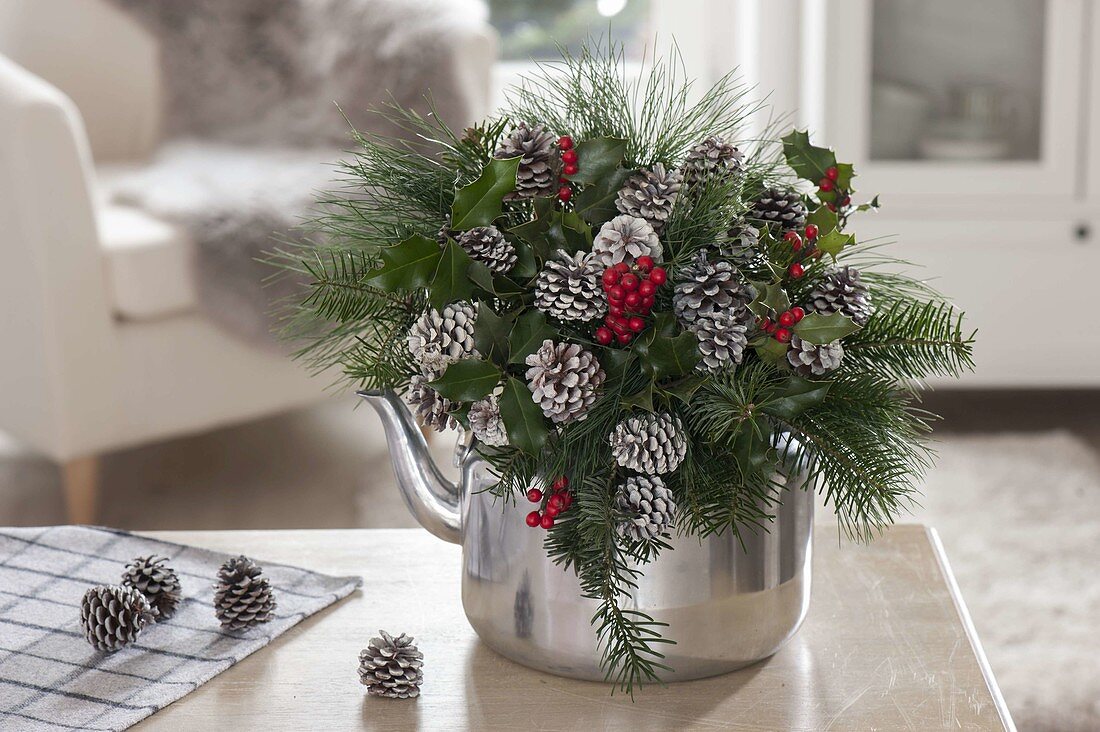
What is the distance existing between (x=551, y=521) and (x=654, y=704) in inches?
4.8

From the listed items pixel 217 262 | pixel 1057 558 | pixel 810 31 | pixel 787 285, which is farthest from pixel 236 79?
pixel 787 285

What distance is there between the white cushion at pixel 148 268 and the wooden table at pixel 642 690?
3.39ft

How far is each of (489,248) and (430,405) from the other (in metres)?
0.09

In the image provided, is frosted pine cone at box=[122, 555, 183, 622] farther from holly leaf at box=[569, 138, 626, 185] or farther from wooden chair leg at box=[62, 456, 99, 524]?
wooden chair leg at box=[62, 456, 99, 524]

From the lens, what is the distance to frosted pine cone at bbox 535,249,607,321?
22.6 inches

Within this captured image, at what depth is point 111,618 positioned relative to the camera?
680mm

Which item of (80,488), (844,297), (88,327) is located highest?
(844,297)

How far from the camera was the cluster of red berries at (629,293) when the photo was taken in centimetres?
57

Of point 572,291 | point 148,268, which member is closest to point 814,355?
point 572,291

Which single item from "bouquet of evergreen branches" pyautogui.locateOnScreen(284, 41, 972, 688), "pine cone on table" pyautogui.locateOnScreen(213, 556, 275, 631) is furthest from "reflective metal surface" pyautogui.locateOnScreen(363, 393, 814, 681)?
"pine cone on table" pyautogui.locateOnScreen(213, 556, 275, 631)

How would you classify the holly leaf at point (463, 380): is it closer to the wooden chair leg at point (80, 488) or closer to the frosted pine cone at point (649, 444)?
the frosted pine cone at point (649, 444)

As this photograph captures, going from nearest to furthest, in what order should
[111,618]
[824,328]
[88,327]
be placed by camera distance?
[824,328] → [111,618] → [88,327]

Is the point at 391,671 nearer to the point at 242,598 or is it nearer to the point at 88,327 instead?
the point at 242,598

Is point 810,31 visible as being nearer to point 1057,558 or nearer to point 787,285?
point 1057,558
